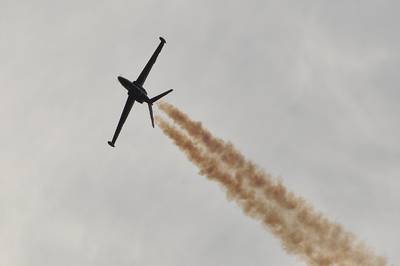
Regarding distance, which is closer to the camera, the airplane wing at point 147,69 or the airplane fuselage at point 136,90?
the airplane fuselage at point 136,90

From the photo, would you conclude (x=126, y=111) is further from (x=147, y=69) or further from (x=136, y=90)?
(x=147, y=69)

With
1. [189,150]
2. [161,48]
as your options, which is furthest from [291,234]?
[161,48]

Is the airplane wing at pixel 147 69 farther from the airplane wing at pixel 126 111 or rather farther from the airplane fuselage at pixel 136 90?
the airplane wing at pixel 126 111

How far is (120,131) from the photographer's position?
121938 millimetres

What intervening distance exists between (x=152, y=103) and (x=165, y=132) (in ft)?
21.2

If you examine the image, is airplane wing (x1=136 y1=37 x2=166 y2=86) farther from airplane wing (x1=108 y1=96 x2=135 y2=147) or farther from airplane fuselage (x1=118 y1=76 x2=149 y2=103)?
airplane wing (x1=108 y1=96 x2=135 y2=147)

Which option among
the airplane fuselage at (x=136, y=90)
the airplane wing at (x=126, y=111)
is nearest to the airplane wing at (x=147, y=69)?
the airplane fuselage at (x=136, y=90)

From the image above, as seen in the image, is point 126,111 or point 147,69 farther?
point 126,111

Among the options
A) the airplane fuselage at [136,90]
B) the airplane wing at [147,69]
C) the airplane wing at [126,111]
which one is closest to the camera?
the airplane fuselage at [136,90]

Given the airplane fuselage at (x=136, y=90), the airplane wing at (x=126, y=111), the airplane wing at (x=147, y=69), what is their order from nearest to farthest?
the airplane fuselage at (x=136, y=90) → the airplane wing at (x=147, y=69) → the airplane wing at (x=126, y=111)

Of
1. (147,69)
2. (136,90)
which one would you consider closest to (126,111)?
(136,90)

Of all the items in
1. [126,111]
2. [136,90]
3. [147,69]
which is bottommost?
[126,111]

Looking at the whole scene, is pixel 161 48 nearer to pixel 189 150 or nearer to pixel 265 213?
pixel 189 150

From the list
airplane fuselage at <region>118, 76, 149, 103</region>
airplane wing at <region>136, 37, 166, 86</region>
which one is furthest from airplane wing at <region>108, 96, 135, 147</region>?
airplane wing at <region>136, 37, 166, 86</region>
